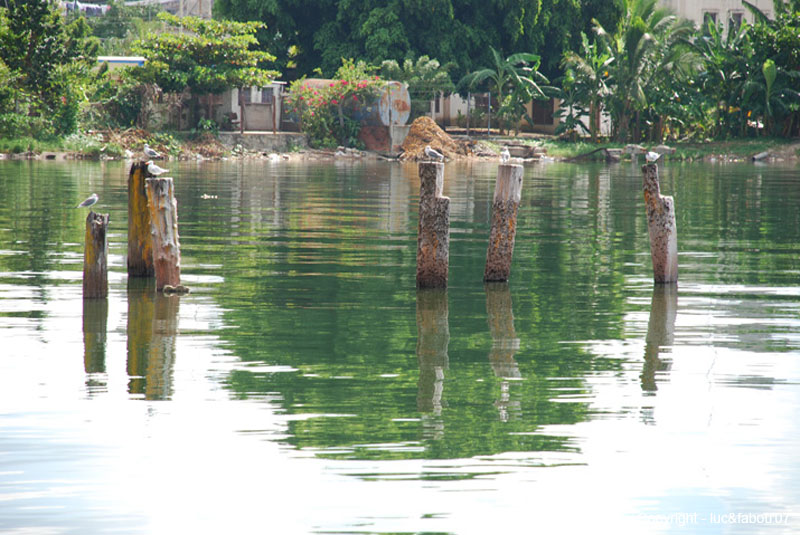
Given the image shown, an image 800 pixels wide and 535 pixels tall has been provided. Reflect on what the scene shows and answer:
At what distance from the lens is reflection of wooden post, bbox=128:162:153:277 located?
13156mm

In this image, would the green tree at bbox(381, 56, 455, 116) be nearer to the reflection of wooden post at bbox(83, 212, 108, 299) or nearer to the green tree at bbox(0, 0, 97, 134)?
the green tree at bbox(0, 0, 97, 134)

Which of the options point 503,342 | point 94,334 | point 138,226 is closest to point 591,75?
point 138,226

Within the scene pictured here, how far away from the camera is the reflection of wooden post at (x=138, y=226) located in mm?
13156

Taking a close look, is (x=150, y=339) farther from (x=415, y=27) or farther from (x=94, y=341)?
(x=415, y=27)

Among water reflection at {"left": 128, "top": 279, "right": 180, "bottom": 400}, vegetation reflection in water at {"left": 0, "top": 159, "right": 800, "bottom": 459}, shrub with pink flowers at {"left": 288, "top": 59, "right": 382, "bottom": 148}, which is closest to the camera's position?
vegetation reflection in water at {"left": 0, "top": 159, "right": 800, "bottom": 459}

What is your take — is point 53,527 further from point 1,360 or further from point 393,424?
point 1,360

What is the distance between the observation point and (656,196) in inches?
523

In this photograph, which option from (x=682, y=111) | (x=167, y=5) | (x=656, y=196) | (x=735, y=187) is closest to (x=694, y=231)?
(x=656, y=196)

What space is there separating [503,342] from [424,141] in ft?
133

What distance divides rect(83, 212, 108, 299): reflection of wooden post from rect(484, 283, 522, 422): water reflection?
13.9 feet

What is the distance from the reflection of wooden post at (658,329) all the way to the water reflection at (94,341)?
4383mm

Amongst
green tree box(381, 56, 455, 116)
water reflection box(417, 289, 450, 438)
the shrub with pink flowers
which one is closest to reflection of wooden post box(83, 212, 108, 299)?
water reflection box(417, 289, 450, 438)

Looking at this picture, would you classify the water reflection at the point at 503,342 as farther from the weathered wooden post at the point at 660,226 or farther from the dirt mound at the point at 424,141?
the dirt mound at the point at 424,141

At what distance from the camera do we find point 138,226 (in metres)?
13.4
